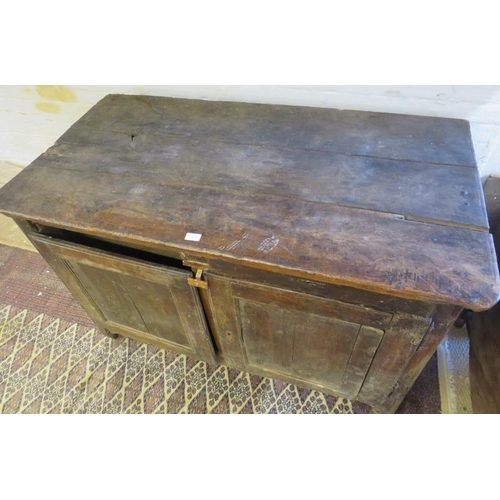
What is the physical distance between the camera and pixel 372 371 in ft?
3.05

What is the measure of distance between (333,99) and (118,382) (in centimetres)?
134

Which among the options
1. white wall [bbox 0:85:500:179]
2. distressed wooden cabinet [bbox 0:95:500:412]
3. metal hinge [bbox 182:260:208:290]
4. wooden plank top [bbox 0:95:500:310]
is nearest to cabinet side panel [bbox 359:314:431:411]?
distressed wooden cabinet [bbox 0:95:500:412]

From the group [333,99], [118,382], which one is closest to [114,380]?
[118,382]

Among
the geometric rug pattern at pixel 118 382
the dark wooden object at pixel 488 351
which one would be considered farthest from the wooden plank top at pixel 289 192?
the geometric rug pattern at pixel 118 382

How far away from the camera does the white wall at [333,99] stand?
3.26ft

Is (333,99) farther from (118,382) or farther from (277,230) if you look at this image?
(118,382)

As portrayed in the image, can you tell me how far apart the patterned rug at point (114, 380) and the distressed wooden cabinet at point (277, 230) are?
198 mm

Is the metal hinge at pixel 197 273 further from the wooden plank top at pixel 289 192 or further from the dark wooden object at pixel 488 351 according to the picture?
the dark wooden object at pixel 488 351

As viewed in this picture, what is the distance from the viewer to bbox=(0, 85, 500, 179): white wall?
3.26 feet

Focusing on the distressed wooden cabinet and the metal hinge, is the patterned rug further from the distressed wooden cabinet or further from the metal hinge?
the metal hinge

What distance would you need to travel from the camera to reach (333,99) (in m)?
1.10
